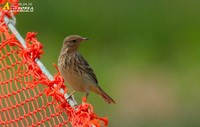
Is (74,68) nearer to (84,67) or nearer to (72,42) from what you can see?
(84,67)

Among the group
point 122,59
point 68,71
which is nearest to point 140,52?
point 122,59

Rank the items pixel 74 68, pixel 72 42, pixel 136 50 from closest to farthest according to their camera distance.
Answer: pixel 74 68, pixel 72 42, pixel 136 50

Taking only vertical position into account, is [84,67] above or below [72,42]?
below

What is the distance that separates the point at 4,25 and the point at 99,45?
17.2 feet

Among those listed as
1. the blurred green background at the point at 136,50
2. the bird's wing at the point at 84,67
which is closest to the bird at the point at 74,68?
the bird's wing at the point at 84,67

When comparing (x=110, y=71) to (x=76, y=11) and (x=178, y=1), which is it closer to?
(x=76, y=11)

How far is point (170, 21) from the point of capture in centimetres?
1141

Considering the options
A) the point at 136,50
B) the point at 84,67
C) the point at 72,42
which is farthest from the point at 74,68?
the point at 136,50

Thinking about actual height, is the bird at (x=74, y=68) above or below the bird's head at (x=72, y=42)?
below

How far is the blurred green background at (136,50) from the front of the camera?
8828 mm

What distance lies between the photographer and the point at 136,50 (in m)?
10.6

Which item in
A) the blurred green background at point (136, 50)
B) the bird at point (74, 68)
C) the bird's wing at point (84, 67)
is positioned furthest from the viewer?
the blurred green background at point (136, 50)

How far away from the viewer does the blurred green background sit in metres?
8.83

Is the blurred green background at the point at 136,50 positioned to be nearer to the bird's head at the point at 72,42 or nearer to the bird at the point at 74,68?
the bird at the point at 74,68
